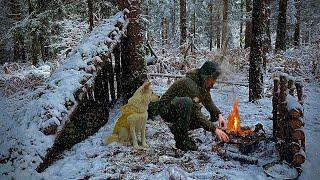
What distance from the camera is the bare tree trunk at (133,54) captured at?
338 inches

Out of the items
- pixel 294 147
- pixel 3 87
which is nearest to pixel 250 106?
pixel 294 147

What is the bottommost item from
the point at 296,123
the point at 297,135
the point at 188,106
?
the point at 297,135

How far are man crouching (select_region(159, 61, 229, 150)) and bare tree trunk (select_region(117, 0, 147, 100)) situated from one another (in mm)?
2811

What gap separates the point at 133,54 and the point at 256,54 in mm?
3119

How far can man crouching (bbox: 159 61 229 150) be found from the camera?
5.41m

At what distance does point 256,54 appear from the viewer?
8.88 meters

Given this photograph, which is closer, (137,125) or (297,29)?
(137,125)

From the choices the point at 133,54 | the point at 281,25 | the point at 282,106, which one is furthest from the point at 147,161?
the point at 281,25

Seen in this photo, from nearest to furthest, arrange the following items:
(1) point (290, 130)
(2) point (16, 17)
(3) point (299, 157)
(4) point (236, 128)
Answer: (3) point (299, 157) < (1) point (290, 130) < (4) point (236, 128) < (2) point (16, 17)

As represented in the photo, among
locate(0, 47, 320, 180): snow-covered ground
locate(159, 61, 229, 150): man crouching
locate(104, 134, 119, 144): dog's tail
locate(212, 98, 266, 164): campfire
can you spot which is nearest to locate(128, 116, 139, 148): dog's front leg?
locate(0, 47, 320, 180): snow-covered ground

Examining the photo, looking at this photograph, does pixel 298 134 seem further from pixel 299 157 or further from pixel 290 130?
pixel 299 157

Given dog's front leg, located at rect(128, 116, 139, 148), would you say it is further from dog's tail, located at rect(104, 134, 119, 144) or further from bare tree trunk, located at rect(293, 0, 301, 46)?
bare tree trunk, located at rect(293, 0, 301, 46)

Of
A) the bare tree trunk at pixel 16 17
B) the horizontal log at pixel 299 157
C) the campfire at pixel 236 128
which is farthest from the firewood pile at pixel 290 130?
the bare tree trunk at pixel 16 17

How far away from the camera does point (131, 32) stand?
8.58m
